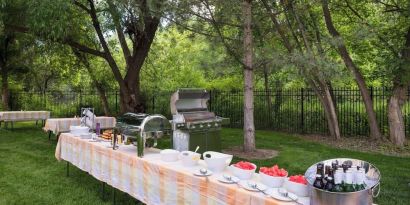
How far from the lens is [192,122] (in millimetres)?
6723

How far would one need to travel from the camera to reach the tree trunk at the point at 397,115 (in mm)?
9016

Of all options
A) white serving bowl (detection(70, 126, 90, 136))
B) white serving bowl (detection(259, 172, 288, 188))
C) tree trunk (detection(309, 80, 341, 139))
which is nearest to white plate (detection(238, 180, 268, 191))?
white serving bowl (detection(259, 172, 288, 188))

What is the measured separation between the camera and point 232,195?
263cm

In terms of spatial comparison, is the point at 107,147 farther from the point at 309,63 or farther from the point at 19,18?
the point at 19,18

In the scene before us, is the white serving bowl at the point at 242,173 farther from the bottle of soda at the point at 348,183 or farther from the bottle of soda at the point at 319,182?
the bottle of soda at the point at 348,183

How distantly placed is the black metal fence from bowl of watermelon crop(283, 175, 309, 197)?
8197mm

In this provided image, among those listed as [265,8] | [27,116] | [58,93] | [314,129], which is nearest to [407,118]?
[314,129]

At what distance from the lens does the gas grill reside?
266 inches

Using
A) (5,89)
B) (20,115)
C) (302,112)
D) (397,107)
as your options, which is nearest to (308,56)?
(397,107)

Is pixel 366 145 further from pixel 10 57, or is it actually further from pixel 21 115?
pixel 10 57

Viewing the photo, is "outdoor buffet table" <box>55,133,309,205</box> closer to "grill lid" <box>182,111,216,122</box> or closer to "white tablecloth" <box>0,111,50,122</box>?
"grill lid" <box>182,111,216,122</box>

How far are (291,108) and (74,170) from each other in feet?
26.0

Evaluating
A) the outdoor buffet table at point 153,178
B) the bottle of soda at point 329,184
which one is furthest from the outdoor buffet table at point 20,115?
the bottle of soda at point 329,184

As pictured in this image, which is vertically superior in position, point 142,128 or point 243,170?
point 142,128
